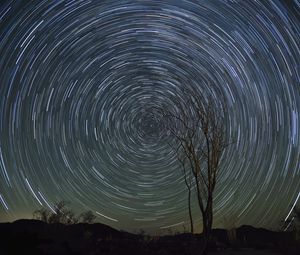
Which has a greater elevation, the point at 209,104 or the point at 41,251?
the point at 209,104

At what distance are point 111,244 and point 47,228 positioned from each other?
3.13 metres

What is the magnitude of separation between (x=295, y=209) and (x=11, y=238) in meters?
15.2

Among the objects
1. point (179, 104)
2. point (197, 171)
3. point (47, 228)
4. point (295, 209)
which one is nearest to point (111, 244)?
point (47, 228)

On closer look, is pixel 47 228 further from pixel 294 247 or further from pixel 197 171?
pixel 294 247

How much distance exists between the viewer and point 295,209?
2214cm

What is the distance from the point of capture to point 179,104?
15.9 m

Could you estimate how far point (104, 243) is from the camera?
16312mm

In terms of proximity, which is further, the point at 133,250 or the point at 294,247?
the point at 294,247

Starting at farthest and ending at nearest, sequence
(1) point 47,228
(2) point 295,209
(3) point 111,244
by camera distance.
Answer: (2) point 295,209 < (1) point 47,228 < (3) point 111,244

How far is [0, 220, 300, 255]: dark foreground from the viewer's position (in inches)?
485

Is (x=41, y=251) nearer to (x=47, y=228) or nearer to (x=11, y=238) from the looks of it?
(x=11, y=238)

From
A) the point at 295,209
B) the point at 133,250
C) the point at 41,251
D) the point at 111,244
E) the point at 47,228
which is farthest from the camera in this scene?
the point at 295,209

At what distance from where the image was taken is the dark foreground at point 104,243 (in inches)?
485

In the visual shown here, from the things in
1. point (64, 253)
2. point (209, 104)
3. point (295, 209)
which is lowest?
point (64, 253)
